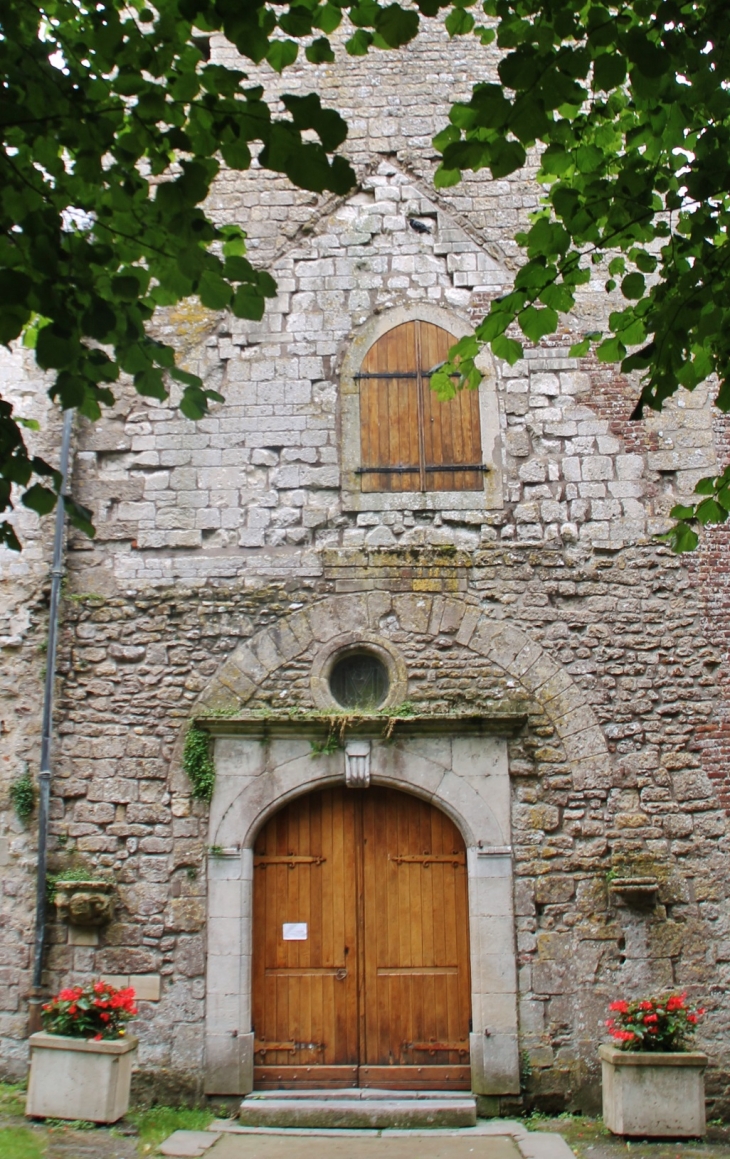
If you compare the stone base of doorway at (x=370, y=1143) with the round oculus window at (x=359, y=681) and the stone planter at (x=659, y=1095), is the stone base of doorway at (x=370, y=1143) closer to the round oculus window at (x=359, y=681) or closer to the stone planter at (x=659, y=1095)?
the stone planter at (x=659, y=1095)

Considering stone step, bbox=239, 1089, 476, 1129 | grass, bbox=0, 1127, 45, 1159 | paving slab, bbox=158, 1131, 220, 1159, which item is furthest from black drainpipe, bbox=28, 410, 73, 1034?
stone step, bbox=239, 1089, 476, 1129

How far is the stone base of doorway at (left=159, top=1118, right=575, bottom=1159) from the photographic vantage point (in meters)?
5.79

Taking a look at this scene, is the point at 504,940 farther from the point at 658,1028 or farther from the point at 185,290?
the point at 185,290

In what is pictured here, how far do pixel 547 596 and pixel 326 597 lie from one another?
156 centimetres

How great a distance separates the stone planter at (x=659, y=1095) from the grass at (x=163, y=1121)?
2.49 meters

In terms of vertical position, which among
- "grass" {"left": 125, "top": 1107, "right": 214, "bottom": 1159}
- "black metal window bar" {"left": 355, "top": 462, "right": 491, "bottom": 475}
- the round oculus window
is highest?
"black metal window bar" {"left": 355, "top": 462, "right": 491, "bottom": 475}

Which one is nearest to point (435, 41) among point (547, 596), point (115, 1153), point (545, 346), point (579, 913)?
point (545, 346)

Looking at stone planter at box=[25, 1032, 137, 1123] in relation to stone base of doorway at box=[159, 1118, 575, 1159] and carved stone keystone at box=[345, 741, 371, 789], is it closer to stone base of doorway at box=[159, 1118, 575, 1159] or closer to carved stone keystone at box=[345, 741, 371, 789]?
stone base of doorway at box=[159, 1118, 575, 1159]

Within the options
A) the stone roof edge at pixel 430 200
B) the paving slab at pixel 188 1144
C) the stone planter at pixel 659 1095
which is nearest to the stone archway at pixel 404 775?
the paving slab at pixel 188 1144

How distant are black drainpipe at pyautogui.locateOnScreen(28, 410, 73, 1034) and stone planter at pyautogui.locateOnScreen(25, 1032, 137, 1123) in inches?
22.7

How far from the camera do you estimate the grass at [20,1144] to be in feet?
18.0

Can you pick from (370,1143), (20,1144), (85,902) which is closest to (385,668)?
(85,902)

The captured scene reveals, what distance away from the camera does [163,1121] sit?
250 inches

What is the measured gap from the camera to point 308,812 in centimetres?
720
